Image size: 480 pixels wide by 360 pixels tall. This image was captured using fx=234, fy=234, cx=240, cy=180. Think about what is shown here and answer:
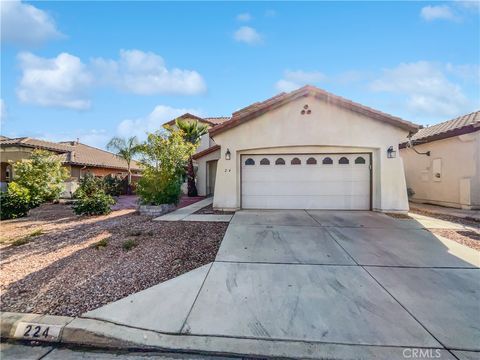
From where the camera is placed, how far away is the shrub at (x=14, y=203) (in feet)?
33.1

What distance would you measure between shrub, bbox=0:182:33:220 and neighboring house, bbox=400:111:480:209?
66.1 ft

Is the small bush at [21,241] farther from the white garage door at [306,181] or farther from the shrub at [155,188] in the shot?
the white garage door at [306,181]

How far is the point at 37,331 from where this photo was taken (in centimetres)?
303

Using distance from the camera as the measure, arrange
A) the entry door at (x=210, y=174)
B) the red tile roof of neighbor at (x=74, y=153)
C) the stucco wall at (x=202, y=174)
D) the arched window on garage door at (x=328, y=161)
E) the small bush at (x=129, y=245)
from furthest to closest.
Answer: the red tile roof of neighbor at (x=74, y=153), the entry door at (x=210, y=174), the stucco wall at (x=202, y=174), the arched window on garage door at (x=328, y=161), the small bush at (x=129, y=245)

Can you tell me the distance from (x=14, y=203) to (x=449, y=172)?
67.5ft

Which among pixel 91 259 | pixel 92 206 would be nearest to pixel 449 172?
pixel 91 259

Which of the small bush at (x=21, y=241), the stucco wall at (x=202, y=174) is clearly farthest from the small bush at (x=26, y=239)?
the stucco wall at (x=202, y=174)

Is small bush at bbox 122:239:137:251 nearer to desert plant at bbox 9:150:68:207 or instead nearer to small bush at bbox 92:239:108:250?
small bush at bbox 92:239:108:250

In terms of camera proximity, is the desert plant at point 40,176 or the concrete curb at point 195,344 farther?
the desert plant at point 40,176

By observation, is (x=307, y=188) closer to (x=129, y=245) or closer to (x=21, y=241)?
(x=129, y=245)

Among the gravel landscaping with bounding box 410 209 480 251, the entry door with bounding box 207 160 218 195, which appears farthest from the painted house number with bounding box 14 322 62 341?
the entry door with bounding box 207 160 218 195

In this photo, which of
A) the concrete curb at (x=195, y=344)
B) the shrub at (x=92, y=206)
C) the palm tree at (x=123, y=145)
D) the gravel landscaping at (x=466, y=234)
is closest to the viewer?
the concrete curb at (x=195, y=344)

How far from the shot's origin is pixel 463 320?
309 centimetres

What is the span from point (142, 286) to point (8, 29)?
960cm
